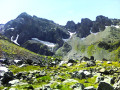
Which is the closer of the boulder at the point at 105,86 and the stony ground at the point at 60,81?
the boulder at the point at 105,86

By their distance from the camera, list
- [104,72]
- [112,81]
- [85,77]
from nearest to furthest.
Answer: [112,81]
[85,77]
[104,72]

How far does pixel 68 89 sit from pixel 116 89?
633 centimetres

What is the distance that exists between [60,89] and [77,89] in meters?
2.88

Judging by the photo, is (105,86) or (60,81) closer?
(105,86)

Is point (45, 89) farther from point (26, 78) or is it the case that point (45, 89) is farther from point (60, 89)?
point (26, 78)

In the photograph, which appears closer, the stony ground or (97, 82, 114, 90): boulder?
(97, 82, 114, 90): boulder

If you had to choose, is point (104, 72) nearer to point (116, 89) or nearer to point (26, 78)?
point (26, 78)

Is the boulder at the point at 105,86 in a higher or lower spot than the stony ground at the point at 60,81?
higher

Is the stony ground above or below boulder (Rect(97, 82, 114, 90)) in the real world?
below

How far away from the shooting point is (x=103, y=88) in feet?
64.0

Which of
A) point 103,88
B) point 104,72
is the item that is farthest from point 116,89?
point 104,72

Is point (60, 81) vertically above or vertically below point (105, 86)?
below

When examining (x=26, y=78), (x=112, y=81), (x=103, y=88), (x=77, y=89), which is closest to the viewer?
(x=103, y=88)

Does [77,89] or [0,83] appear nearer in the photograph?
[77,89]
